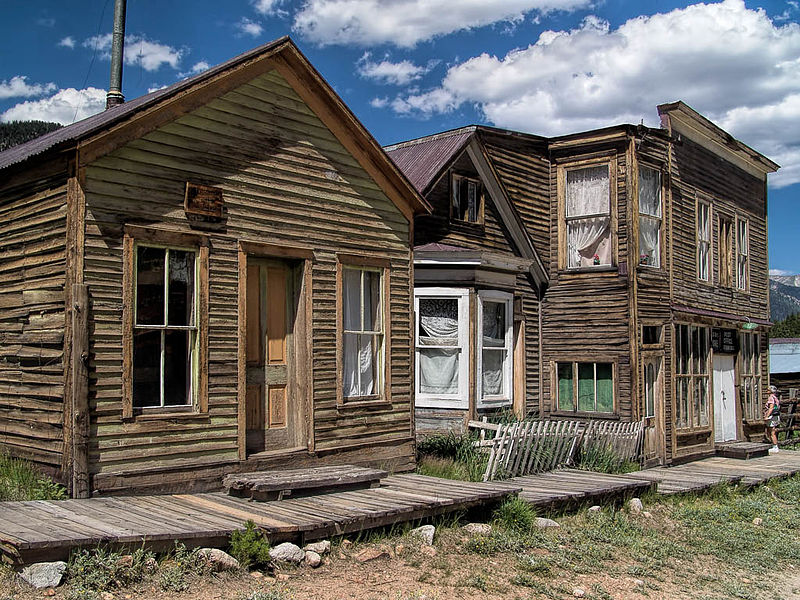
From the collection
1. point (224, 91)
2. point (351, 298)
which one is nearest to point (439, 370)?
point (351, 298)

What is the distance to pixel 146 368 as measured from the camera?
8805mm

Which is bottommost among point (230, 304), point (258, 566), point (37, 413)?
point (258, 566)

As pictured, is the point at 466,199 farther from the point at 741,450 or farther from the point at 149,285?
the point at 741,450

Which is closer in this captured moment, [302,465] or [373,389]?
[302,465]

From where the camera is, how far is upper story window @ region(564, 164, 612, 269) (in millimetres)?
17016

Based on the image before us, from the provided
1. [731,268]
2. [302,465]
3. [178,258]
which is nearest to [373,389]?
[302,465]

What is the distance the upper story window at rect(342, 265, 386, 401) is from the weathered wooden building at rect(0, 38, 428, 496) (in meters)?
0.03

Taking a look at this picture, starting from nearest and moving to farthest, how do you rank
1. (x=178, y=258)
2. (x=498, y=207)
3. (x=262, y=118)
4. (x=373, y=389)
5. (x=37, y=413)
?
(x=37, y=413), (x=178, y=258), (x=262, y=118), (x=373, y=389), (x=498, y=207)

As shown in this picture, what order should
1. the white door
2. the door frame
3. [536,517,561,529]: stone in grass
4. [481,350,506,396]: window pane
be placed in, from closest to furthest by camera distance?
[536,517,561,529]: stone in grass
the door frame
[481,350,506,396]: window pane
the white door

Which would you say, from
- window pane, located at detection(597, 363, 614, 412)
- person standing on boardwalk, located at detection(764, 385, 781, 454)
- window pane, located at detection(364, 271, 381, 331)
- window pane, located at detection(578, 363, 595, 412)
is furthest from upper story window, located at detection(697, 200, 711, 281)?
window pane, located at detection(364, 271, 381, 331)

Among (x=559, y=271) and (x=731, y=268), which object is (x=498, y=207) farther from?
(x=731, y=268)

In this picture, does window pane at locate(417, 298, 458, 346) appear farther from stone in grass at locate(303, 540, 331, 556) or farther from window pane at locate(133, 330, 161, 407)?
stone in grass at locate(303, 540, 331, 556)

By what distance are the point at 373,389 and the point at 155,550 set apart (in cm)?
492

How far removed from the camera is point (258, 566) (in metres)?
7.27
